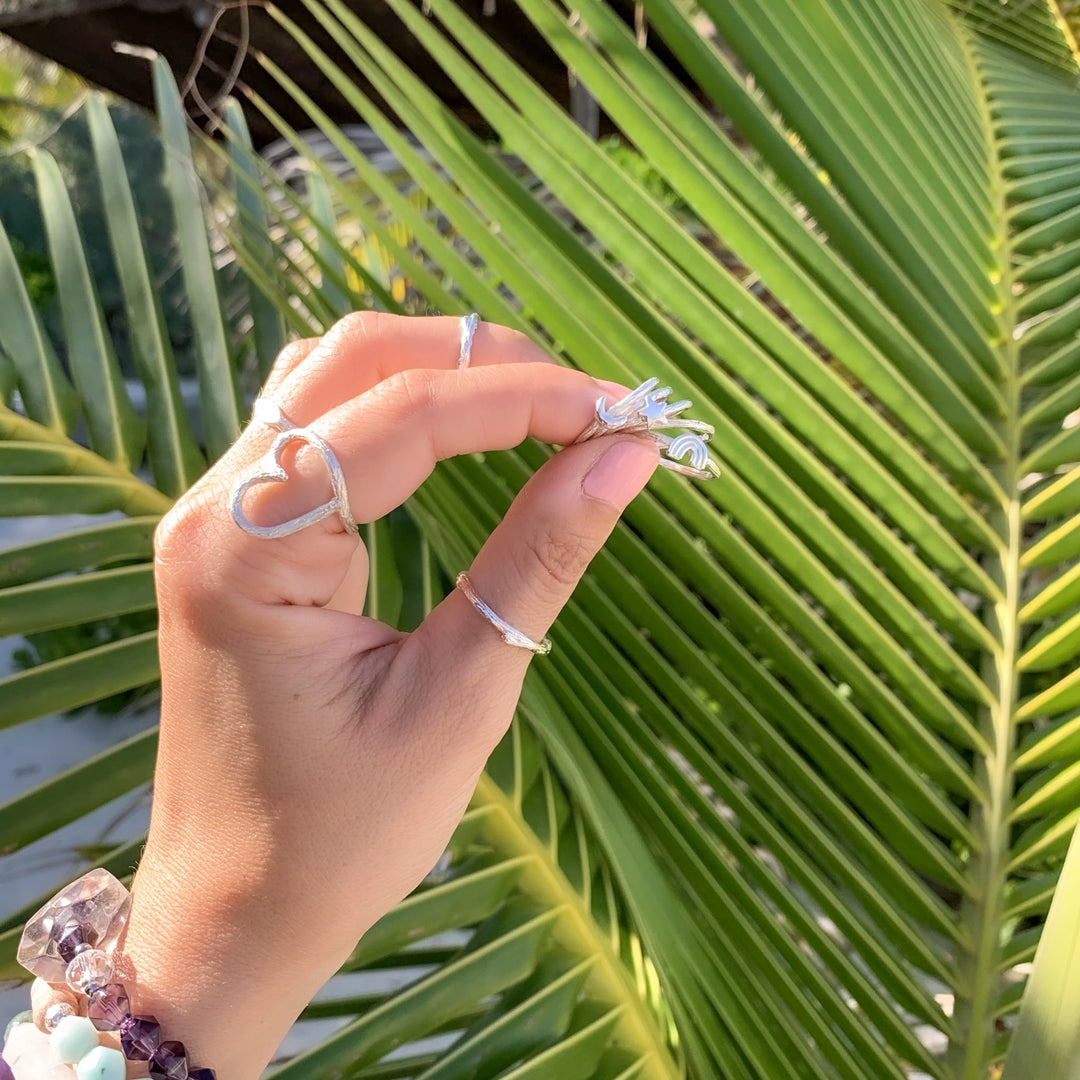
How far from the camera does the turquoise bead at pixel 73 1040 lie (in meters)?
0.40

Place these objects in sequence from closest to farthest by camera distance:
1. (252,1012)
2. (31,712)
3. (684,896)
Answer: (252,1012), (31,712), (684,896)

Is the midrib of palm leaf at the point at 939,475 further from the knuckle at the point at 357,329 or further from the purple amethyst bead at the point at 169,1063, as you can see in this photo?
the purple amethyst bead at the point at 169,1063

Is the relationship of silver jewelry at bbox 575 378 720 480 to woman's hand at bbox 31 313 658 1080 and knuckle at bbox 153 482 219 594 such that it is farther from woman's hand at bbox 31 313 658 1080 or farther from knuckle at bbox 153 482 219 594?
knuckle at bbox 153 482 219 594

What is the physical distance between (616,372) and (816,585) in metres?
0.20

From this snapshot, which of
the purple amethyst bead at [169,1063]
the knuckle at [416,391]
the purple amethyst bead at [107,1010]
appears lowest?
the purple amethyst bead at [169,1063]

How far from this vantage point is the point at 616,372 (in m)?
0.53

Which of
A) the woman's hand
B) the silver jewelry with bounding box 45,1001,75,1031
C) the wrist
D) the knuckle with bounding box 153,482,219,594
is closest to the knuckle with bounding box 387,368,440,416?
the woman's hand

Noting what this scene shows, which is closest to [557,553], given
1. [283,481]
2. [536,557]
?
[536,557]

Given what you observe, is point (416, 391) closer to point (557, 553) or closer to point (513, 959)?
point (557, 553)

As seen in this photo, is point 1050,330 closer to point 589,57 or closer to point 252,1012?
point 589,57

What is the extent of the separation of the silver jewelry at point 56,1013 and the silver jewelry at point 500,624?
1.00ft

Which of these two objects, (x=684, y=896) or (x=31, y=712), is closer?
(x=31, y=712)

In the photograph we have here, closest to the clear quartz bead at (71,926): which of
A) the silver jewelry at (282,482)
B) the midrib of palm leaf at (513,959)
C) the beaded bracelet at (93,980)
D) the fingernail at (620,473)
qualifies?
the beaded bracelet at (93,980)

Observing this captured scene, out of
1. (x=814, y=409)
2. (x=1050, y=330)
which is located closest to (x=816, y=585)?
(x=814, y=409)
